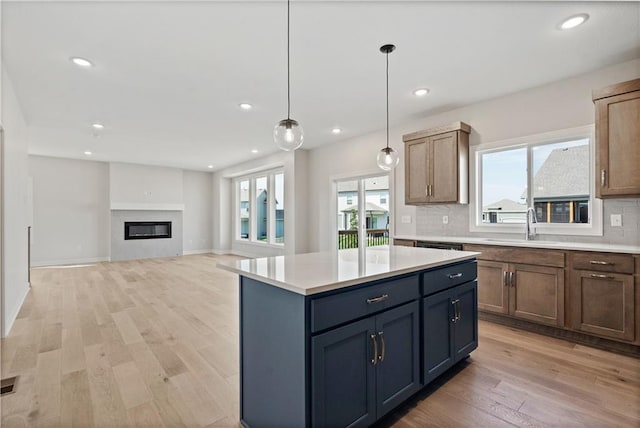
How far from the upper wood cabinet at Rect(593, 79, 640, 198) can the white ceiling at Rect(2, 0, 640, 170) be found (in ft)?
1.37

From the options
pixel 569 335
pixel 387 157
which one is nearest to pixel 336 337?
pixel 387 157

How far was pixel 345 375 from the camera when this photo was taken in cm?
151

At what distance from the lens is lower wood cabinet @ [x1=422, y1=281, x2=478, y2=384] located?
2014 millimetres

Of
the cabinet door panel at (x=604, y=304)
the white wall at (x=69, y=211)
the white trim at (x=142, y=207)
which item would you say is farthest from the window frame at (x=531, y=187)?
the white wall at (x=69, y=211)

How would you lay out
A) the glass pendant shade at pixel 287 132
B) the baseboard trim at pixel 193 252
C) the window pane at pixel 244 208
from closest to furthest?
the glass pendant shade at pixel 287 132
the window pane at pixel 244 208
the baseboard trim at pixel 193 252

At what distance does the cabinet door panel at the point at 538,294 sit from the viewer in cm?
295

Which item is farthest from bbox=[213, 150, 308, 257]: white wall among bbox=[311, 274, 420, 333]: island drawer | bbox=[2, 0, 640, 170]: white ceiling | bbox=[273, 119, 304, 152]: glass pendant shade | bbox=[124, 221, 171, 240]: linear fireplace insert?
bbox=[311, 274, 420, 333]: island drawer

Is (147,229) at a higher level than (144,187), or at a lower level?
lower

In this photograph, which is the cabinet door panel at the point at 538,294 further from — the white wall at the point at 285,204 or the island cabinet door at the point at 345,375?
the white wall at the point at 285,204

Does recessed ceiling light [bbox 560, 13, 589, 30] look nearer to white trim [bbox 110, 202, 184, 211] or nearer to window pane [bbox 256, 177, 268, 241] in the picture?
window pane [bbox 256, 177, 268, 241]

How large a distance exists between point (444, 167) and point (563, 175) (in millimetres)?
1260

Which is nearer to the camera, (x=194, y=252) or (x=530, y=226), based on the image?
(x=530, y=226)

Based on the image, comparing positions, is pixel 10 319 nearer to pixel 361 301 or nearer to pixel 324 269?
pixel 324 269

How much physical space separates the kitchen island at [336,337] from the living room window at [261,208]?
5983 millimetres
